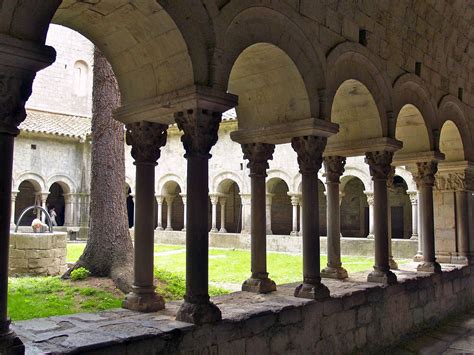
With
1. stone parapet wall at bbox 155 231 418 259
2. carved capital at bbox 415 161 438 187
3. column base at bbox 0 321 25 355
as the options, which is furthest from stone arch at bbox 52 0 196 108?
stone parapet wall at bbox 155 231 418 259

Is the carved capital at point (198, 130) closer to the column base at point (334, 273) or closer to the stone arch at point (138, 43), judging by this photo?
the stone arch at point (138, 43)

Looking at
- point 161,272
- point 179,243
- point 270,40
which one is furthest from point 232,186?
point 270,40

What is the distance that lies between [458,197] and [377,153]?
10.8ft

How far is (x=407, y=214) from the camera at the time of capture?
68.8 feet

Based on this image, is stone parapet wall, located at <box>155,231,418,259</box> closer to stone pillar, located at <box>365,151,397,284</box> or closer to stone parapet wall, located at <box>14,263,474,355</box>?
stone parapet wall, located at <box>14,263,474,355</box>

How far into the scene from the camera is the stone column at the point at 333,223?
6.84 m

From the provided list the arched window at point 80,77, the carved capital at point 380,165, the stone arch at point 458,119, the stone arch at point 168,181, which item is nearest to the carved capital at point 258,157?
the carved capital at point 380,165

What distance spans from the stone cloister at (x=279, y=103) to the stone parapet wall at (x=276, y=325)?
7cm

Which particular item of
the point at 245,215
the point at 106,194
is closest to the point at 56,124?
the point at 245,215

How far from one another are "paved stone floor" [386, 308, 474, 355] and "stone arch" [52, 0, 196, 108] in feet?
14.1

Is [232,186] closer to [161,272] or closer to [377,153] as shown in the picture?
Result: [161,272]

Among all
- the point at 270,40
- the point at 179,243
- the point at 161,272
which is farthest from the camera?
the point at 179,243

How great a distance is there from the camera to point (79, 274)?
7.82 m

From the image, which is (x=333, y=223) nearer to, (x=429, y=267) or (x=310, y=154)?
(x=310, y=154)
